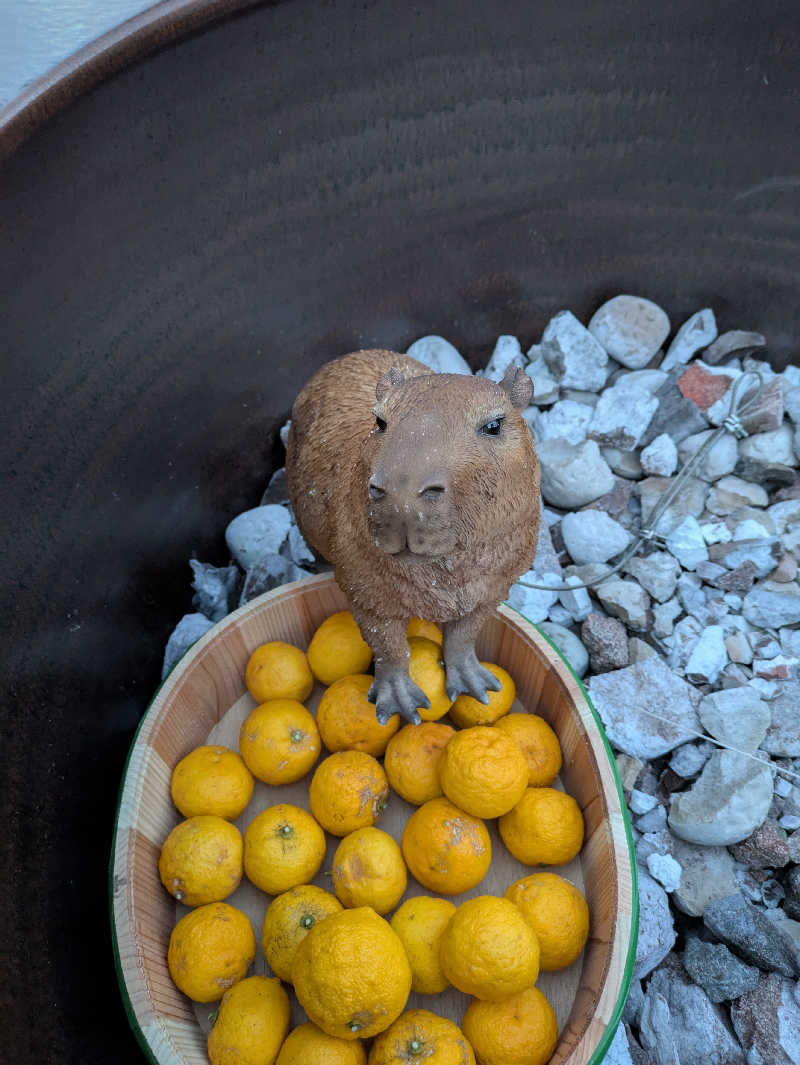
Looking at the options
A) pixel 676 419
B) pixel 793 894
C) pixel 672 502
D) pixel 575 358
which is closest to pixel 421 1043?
pixel 793 894

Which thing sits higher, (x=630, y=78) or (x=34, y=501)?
(x=630, y=78)

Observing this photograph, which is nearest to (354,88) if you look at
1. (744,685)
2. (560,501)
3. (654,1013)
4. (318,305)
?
(318,305)

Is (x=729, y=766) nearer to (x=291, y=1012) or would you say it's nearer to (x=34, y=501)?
(x=291, y=1012)

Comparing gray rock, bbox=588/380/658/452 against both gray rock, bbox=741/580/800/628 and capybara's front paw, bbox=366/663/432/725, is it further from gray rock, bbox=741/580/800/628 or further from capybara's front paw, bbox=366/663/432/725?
capybara's front paw, bbox=366/663/432/725

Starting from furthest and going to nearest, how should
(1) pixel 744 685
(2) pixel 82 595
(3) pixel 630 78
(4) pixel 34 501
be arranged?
(3) pixel 630 78, (1) pixel 744 685, (2) pixel 82 595, (4) pixel 34 501

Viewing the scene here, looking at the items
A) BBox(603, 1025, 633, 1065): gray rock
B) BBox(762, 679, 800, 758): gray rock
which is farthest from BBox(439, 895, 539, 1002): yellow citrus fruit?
BBox(762, 679, 800, 758): gray rock

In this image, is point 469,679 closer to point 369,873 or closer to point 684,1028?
point 369,873

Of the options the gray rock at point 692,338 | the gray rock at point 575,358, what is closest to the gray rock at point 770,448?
the gray rock at point 692,338
